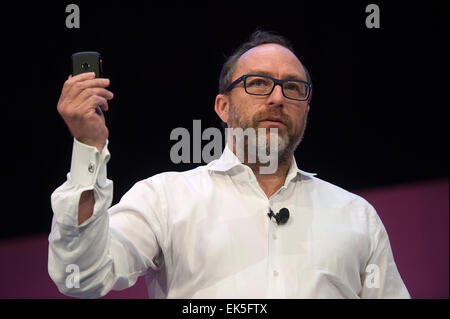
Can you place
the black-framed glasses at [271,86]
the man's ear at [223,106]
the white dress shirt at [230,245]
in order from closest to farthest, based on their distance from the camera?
the white dress shirt at [230,245] < the black-framed glasses at [271,86] < the man's ear at [223,106]

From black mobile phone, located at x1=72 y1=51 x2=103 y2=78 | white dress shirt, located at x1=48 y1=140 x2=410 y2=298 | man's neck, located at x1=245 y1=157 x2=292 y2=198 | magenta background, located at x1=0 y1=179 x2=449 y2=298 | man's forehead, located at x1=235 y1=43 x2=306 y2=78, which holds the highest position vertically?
man's forehead, located at x1=235 y1=43 x2=306 y2=78

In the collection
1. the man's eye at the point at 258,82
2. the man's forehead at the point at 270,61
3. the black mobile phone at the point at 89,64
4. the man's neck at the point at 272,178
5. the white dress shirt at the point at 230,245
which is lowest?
the white dress shirt at the point at 230,245

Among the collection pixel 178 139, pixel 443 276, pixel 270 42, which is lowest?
pixel 443 276

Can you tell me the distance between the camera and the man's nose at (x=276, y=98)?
68.6 inches

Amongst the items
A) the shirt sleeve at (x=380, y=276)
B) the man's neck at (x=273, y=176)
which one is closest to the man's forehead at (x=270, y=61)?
the man's neck at (x=273, y=176)

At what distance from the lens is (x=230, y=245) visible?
4.96 feet

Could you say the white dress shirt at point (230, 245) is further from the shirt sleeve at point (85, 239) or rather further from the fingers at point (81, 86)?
the fingers at point (81, 86)

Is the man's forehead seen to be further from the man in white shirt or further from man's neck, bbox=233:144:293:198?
man's neck, bbox=233:144:293:198

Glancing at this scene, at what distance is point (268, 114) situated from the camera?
1.75m

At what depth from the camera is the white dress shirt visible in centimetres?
140

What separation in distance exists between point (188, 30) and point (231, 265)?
4.70ft

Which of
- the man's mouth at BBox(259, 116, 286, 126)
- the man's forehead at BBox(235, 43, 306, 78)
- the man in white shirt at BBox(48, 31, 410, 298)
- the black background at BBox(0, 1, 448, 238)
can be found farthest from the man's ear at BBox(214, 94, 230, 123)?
the black background at BBox(0, 1, 448, 238)
